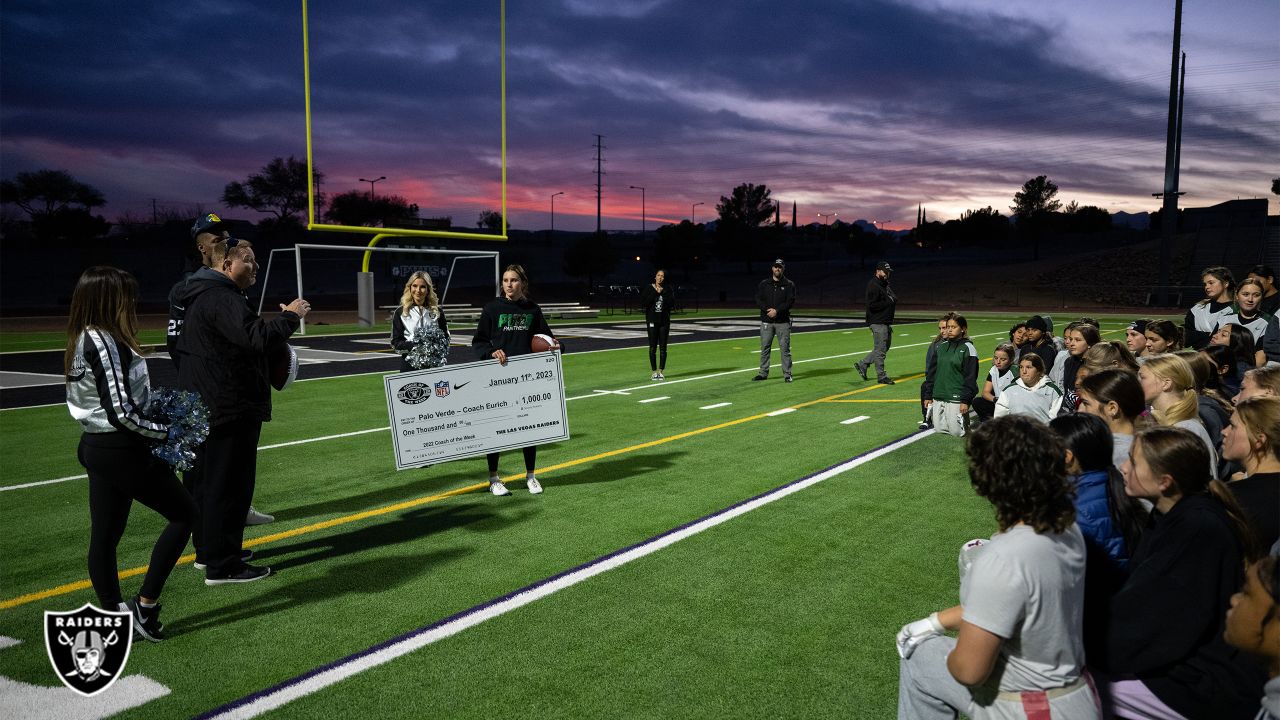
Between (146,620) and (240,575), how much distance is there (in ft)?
3.01

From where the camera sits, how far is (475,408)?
23.6ft

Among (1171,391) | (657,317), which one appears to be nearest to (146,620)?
(1171,391)

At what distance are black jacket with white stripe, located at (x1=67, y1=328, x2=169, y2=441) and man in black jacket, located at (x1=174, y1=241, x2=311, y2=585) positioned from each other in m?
0.80

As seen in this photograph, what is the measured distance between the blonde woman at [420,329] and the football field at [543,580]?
3.87 feet

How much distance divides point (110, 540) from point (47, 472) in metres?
5.28

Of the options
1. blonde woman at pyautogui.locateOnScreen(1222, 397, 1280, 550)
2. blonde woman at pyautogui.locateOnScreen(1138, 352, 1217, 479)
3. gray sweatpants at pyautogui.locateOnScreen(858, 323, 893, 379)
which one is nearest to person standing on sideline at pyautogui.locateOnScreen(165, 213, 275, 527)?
blonde woman at pyautogui.locateOnScreen(1222, 397, 1280, 550)

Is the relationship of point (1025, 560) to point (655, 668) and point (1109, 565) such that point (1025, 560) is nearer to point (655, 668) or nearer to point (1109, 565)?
point (1109, 565)

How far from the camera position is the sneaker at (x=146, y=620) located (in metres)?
4.20

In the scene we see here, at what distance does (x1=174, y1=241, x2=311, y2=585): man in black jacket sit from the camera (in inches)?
185

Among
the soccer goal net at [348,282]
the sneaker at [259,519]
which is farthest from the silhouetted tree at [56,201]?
the sneaker at [259,519]

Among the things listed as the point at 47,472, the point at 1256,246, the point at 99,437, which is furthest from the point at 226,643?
the point at 1256,246

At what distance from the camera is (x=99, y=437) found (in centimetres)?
390

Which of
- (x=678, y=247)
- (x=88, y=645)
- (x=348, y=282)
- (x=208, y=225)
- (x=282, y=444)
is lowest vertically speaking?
(x=282, y=444)

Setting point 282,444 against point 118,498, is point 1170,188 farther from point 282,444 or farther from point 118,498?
point 118,498
